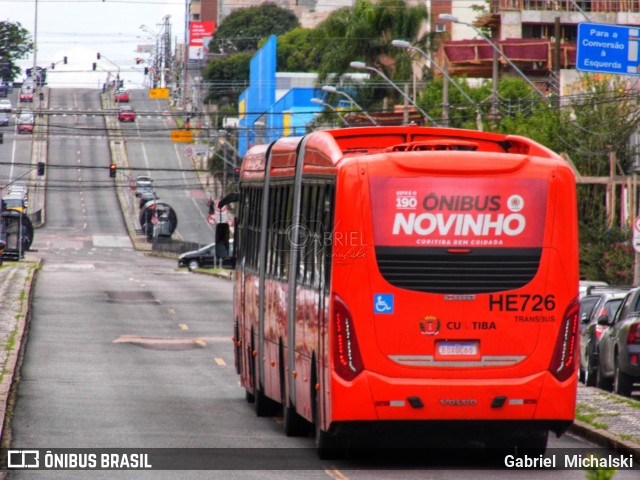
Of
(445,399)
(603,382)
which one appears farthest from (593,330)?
(445,399)

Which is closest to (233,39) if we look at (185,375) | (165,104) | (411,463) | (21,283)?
(165,104)

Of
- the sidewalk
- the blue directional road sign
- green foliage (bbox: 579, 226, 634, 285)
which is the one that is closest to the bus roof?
the sidewalk

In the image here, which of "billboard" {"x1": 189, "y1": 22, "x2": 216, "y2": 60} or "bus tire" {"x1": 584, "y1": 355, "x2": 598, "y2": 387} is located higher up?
"billboard" {"x1": 189, "y1": 22, "x2": 216, "y2": 60}

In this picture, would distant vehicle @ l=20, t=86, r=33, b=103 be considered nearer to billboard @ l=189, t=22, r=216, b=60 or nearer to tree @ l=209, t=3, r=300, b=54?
tree @ l=209, t=3, r=300, b=54

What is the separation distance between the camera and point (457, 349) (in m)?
13.2

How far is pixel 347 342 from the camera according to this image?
13141 millimetres

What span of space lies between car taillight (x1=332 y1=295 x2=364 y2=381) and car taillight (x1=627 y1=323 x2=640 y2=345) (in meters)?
8.62

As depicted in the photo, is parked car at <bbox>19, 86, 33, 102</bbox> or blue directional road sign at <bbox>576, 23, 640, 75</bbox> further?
parked car at <bbox>19, 86, 33, 102</bbox>

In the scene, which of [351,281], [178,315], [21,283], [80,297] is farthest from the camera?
[21,283]

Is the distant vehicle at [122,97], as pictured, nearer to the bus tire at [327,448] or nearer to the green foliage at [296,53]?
the green foliage at [296,53]

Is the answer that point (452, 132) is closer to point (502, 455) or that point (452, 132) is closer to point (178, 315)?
point (502, 455)

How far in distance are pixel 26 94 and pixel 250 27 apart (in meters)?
33.9

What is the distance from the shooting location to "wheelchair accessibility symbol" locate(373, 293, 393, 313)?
13.1m

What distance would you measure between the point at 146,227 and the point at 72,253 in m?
17.5
